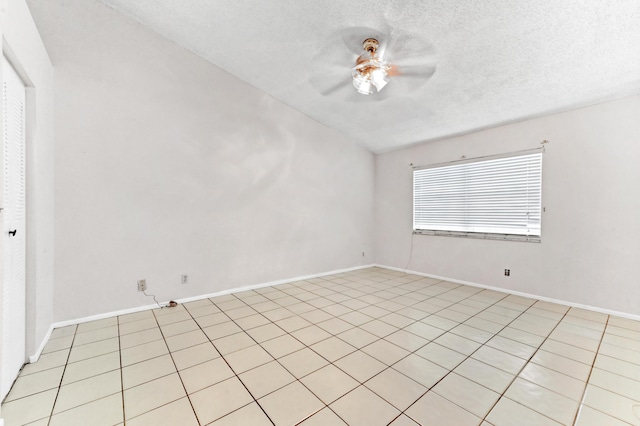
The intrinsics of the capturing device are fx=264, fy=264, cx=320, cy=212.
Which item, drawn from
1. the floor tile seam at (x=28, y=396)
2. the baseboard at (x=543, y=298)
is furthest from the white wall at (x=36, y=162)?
the baseboard at (x=543, y=298)

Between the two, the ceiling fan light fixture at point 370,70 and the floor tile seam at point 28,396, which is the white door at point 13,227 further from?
the ceiling fan light fixture at point 370,70

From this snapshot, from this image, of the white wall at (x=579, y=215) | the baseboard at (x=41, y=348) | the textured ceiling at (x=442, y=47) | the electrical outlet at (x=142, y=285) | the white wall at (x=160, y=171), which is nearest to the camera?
the baseboard at (x=41, y=348)

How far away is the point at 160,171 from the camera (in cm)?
325

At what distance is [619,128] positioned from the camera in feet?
10.0


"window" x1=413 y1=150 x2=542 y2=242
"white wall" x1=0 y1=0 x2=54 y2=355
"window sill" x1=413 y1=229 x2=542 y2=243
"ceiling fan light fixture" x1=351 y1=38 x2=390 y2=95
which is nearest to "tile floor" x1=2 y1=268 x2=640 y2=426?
"white wall" x1=0 y1=0 x2=54 y2=355

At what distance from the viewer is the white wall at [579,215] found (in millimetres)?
3006

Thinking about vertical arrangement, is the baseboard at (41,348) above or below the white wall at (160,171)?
below

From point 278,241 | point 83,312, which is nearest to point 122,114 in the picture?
point 83,312

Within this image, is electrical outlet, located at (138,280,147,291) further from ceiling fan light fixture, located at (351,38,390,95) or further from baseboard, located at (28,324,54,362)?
ceiling fan light fixture, located at (351,38,390,95)

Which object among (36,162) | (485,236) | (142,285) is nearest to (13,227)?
(36,162)

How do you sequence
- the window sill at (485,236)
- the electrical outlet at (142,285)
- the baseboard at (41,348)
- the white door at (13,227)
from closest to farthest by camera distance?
the white door at (13,227) → the baseboard at (41,348) → the electrical outlet at (142,285) → the window sill at (485,236)

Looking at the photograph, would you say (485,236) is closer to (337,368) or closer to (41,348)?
(337,368)

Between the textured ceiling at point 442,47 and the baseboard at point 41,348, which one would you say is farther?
the textured ceiling at point 442,47

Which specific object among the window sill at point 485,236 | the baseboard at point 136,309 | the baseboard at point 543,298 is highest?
the window sill at point 485,236
